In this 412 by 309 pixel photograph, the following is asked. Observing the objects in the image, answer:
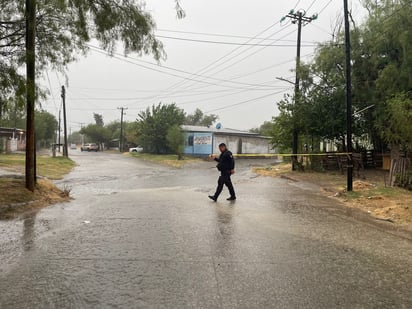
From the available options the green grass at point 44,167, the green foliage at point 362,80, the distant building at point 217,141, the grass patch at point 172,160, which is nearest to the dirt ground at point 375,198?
the green foliage at point 362,80

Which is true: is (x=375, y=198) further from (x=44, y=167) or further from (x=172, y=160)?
(x=172, y=160)

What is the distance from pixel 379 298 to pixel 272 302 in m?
1.18

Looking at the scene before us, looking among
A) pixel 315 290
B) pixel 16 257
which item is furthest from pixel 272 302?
pixel 16 257

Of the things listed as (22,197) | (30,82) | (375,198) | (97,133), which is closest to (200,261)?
(30,82)

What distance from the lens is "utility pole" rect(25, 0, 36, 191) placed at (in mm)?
7609

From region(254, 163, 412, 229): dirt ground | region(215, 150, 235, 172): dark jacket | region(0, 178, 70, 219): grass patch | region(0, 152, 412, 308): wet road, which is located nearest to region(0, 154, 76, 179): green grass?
region(0, 178, 70, 219): grass patch

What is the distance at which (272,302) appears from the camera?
142 inches

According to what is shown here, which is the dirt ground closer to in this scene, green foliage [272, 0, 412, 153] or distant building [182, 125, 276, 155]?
green foliage [272, 0, 412, 153]

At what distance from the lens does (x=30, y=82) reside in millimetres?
7434

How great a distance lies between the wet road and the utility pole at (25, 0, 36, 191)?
2.23 meters

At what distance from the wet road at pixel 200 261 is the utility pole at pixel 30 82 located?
223cm

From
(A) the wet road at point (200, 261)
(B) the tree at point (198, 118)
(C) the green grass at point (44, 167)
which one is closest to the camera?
(A) the wet road at point (200, 261)

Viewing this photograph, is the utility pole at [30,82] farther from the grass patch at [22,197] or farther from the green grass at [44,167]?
the green grass at [44,167]

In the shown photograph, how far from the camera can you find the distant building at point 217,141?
40.0m
